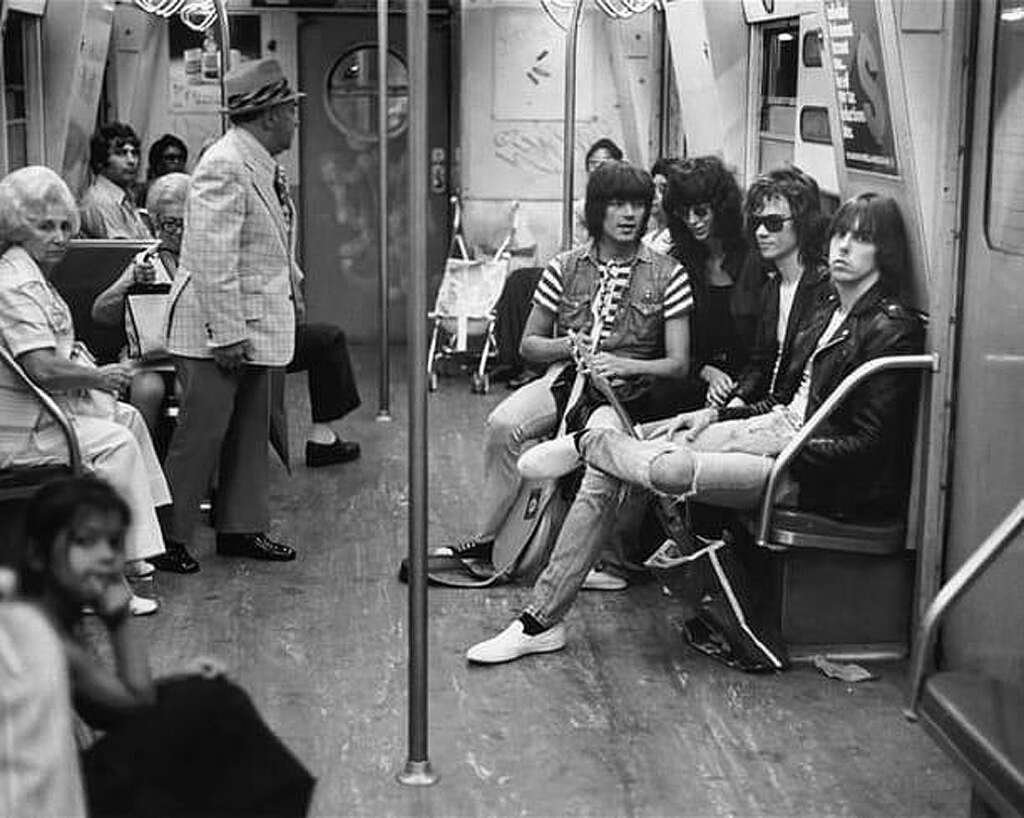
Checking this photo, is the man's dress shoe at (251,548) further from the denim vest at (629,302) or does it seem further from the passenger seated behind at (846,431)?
the passenger seated behind at (846,431)

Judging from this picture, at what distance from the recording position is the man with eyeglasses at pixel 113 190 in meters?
7.72

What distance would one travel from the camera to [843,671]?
4820mm

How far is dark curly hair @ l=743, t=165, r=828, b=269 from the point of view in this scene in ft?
16.9

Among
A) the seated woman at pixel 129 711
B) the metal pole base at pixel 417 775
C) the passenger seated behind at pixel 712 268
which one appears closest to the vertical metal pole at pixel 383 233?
the passenger seated behind at pixel 712 268

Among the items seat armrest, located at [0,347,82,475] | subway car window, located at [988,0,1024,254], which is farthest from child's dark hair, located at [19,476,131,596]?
subway car window, located at [988,0,1024,254]

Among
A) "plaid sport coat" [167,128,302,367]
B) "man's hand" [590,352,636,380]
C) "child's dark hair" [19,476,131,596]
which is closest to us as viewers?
"child's dark hair" [19,476,131,596]

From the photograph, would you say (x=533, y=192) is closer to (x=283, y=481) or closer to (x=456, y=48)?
(x=456, y=48)

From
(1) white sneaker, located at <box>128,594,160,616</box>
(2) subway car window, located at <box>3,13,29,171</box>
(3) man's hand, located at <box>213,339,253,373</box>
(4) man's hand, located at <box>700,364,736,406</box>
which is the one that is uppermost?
(2) subway car window, located at <box>3,13,29,171</box>

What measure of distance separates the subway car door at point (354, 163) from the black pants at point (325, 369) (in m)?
3.28

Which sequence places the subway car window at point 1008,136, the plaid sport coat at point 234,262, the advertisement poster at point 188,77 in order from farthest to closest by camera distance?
the advertisement poster at point 188,77, the plaid sport coat at point 234,262, the subway car window at point 1008,136

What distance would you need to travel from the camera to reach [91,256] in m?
6.50

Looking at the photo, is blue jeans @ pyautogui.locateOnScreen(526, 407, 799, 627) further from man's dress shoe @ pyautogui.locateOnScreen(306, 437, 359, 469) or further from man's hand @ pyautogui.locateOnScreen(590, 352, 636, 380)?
man's dress shoe @ pyautogui.locateOnScreen(306, 437, 359, 469)

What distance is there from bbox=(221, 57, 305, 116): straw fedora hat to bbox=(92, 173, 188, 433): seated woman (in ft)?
2.16

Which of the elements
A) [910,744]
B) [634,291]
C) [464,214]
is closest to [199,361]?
[634,291]
